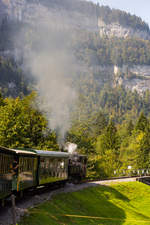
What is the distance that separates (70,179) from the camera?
3594 cm

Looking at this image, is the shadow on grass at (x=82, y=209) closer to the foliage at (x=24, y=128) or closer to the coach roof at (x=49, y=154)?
the coach roof at (x=49, y=154)

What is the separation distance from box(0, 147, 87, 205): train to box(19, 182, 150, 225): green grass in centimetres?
164

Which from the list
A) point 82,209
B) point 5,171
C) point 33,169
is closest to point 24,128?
point 82,209

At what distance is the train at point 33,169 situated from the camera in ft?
55.8

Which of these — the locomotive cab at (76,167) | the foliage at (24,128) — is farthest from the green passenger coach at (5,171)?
the foliage at (24,128)

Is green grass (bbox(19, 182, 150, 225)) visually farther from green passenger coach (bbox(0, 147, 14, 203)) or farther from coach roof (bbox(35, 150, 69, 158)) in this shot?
coach roof (bbox(35, 150, 69, 158))

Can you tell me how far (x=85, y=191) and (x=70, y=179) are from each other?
11.0 feet

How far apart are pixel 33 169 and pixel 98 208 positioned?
26.1 feet

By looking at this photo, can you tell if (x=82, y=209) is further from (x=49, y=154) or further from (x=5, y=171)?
(x=5, y=171)

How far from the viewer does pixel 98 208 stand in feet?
92.9

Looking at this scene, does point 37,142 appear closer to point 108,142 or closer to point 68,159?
point 68,159

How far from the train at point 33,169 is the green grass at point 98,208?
1.64 m

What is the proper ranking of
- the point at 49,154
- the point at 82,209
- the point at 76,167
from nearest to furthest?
the point at 82,209 → the point at 49,154 → the point at 76,167

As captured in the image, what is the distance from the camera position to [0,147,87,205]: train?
17016 millimetres
